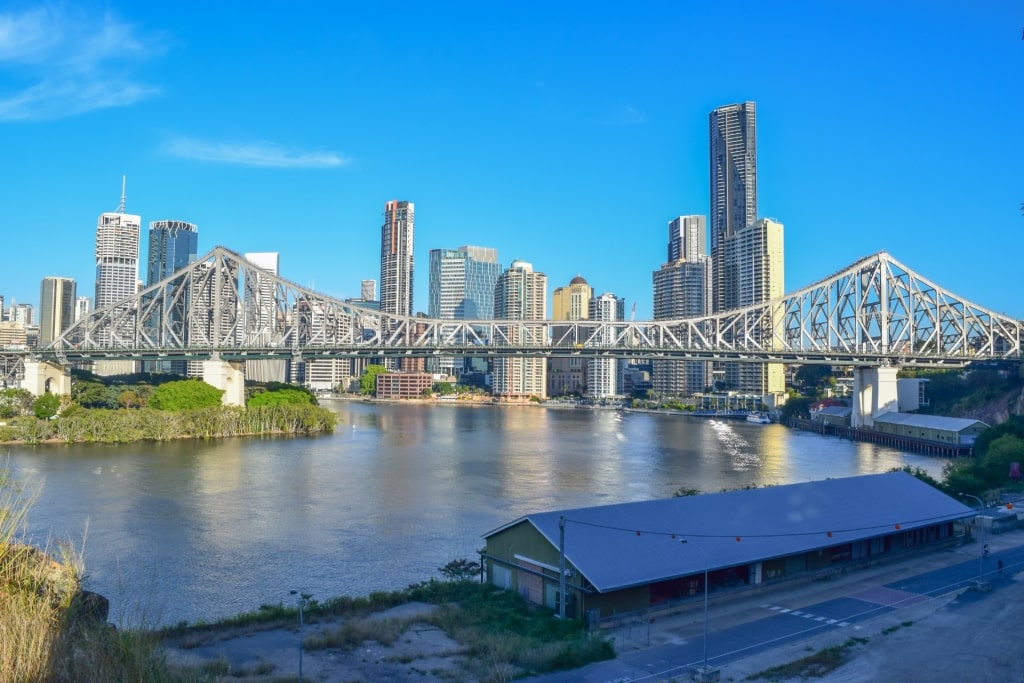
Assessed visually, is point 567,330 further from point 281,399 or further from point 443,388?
point 281,399

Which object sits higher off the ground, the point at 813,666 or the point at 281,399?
the point at 281,399

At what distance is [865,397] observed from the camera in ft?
197

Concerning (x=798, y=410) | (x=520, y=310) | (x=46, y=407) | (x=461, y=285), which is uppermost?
(x=461, y=285)

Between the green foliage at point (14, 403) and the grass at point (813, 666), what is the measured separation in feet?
173

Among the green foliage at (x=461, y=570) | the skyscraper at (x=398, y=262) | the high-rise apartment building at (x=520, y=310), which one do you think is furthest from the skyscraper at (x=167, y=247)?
the green foliage at (x=461, y=570)

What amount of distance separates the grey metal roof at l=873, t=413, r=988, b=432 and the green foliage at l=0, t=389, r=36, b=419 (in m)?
57.1

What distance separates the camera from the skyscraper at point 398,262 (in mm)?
194250

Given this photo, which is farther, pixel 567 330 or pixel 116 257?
pixel 116 257

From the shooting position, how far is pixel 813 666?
11.5 meters

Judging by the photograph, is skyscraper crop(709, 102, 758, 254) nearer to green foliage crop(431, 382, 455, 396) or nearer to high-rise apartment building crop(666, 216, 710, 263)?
high-rise apartment building crop(666, 216, 710, 263)

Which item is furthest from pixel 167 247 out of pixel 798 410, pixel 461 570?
pixel 461 570

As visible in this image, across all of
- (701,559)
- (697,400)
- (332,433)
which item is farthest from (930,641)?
(697,400)

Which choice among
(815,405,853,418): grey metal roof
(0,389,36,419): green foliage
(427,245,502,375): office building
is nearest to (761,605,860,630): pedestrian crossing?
(0,389,36,419): green foliage

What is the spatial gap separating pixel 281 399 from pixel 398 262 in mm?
140740
